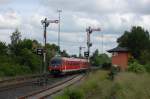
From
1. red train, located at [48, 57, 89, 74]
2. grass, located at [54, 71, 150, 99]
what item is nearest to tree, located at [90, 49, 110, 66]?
red train, located at [48, 57, 89, 74]

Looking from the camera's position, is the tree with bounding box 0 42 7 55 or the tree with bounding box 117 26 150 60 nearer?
the tree with bounding box 0 42 7 55

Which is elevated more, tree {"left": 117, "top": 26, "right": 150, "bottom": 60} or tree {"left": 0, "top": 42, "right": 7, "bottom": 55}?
tree {"left": 117, "top": 26, "right": 150, "bottom": 60}

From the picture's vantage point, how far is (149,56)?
1972 inches

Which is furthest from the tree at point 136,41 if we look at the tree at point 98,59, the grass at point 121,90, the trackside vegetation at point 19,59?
the grass at point 121,90

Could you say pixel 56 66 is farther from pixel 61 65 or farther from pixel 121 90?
pixel 121 90

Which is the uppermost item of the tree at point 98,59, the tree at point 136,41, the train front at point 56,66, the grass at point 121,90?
the tree at point 136,41

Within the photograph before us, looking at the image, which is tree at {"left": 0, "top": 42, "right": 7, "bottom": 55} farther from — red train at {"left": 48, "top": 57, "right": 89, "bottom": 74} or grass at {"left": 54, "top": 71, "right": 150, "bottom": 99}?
grass at {"left": 54, "top": 71, "right": 150, "bottom": 99}

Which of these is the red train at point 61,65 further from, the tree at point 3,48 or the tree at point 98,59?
the tree at point 98,59

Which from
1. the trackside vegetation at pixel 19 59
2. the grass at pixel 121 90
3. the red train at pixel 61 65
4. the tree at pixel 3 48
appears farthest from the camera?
the tree at pixel 3 48

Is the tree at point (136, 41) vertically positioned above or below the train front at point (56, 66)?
above

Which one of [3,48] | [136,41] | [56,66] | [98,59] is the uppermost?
[136,41]

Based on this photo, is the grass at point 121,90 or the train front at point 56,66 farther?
the train front at point 56,66

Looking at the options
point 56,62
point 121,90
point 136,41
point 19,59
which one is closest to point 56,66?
point 56,62

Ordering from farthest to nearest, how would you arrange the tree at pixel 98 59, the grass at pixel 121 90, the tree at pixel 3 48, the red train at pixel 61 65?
the tree at pixel 98 59 → the tree at pixel 3 48 → the red train at pixel 61 65 → the grass at pixel 121 90
